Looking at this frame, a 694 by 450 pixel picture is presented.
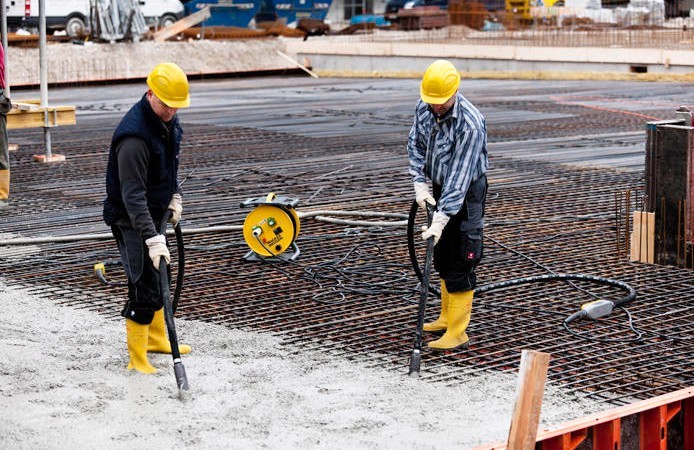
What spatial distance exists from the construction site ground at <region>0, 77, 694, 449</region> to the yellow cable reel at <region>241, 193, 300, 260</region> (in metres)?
0.17

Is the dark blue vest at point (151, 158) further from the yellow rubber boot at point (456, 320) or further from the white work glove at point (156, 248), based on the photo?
the yellow rubber boot at point (456, 320)

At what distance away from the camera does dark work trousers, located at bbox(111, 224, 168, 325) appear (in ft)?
18.8

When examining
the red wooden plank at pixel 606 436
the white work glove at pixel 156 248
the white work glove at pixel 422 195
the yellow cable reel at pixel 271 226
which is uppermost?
the white work glove at pixel 422 195

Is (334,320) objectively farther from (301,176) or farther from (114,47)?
(114,47)

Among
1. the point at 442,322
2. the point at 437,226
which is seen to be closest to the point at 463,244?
the point at 437,226

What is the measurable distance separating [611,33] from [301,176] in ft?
73.0

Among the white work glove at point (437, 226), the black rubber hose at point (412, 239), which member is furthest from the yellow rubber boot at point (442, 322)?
the white work glove at point (437, 226)

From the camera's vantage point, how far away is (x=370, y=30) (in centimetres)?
3778

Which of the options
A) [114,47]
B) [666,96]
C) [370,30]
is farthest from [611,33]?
[114,47]

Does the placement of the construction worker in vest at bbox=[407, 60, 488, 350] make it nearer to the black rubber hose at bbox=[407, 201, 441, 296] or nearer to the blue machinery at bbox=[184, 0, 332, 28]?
the black rubber hose at bbox=[407, 201, 441, 296]

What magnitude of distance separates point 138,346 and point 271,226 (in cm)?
249

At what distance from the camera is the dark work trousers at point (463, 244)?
6.25 meters

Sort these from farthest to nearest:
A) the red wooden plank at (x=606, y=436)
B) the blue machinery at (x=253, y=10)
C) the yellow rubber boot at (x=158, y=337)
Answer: the blue machinery at (x=253, y=10) < the yellow rubber boot at (x=158, y=337) < the red wooden plank at (x=606, y=436)

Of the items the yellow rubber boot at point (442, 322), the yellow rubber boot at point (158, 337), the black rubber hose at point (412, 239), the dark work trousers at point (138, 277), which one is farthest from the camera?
the black rubber hose at point (412, 239)
